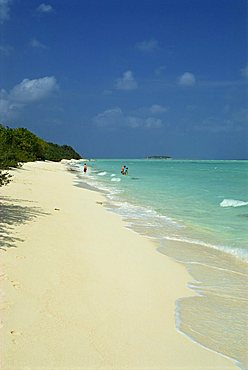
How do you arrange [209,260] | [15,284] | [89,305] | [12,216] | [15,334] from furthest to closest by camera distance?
[12,216] → [209,260] → [15,284] → [89,305] → [15,334]

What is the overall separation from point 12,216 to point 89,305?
6.01 m

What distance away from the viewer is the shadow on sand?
7.73 meters

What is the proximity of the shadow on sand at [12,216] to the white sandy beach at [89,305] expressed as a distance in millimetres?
86

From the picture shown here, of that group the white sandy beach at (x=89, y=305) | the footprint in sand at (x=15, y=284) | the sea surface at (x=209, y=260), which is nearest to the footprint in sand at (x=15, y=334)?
the white sandy beach at (x=89, y=305)

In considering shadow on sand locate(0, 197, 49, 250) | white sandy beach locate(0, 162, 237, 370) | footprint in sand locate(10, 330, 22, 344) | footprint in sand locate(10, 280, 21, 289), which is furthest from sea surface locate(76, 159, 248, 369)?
shadow on sand locate(0, 197, 49, 250)

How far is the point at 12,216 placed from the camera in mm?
10414

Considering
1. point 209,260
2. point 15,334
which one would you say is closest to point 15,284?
point 15,334

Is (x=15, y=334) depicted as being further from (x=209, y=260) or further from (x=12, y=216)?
(x=12, y=216)

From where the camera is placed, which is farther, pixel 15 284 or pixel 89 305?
pixel 15 284

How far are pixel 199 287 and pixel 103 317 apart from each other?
7.93ft

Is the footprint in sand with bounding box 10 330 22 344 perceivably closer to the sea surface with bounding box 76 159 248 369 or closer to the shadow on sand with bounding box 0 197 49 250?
the sea surface with bounding box 76 159 248 369

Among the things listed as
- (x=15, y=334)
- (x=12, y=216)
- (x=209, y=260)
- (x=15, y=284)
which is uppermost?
(x=12, y=216)

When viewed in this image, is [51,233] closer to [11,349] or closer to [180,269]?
[180,269]

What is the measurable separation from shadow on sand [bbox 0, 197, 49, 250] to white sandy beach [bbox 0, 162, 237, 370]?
0.09 metres
